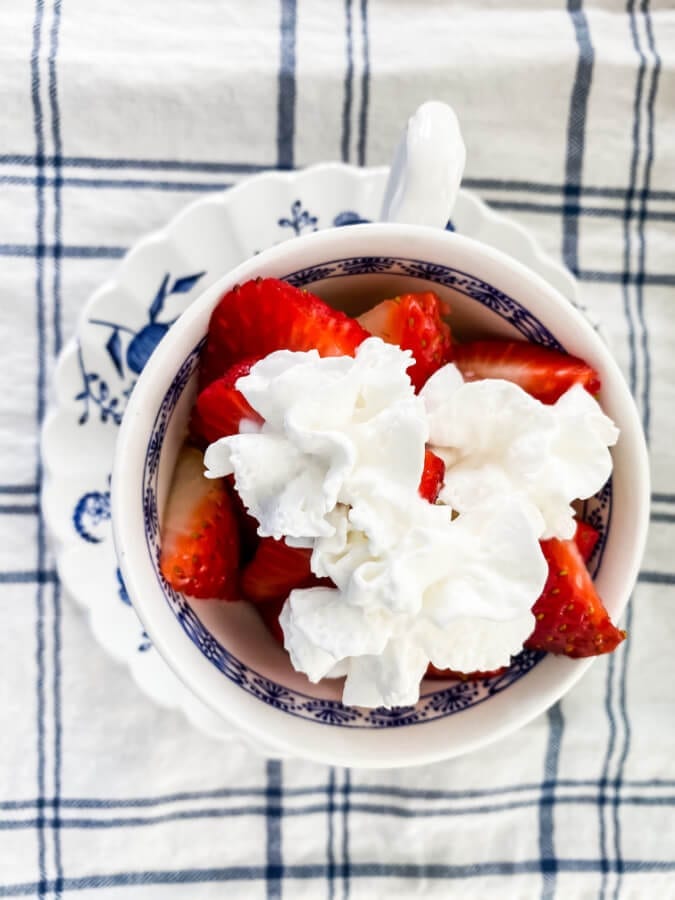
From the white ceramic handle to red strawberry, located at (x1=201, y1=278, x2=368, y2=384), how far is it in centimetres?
8

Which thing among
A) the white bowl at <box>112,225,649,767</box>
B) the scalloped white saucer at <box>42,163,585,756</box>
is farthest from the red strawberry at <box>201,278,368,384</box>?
the scalloped white saucer at <box>42,163,585,756</box>

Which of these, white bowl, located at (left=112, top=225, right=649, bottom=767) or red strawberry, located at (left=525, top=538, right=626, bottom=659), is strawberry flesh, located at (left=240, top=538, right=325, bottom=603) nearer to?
white bowl, located at (left=112, top=225, right=649, bottom=767)

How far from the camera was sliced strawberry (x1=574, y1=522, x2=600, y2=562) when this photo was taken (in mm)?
598

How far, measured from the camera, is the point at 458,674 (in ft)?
2.05

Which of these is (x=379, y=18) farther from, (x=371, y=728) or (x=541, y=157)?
(x=371, y=728)

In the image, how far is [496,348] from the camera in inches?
23.7

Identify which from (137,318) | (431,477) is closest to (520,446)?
(431,477)

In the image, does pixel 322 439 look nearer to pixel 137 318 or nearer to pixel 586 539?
pixel 586 539

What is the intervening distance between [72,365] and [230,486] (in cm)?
24

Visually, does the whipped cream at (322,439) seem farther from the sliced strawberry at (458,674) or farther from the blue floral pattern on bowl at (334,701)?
the sliced strawberry at (458,674)

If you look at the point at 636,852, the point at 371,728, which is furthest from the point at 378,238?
the point at 636,852

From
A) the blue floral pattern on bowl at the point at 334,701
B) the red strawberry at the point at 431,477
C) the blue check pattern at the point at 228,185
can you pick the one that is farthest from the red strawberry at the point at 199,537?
the blue check pattern at the point at 228,185

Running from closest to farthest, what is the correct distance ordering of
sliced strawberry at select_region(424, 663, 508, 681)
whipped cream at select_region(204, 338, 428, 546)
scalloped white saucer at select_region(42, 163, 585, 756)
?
whipped cream at select_region(204, 338, 428, 546)
sliced strawberry at select_region(424, 663, 508, 681)
scalloped white saucer at select_region(42, 163, 585, 756)

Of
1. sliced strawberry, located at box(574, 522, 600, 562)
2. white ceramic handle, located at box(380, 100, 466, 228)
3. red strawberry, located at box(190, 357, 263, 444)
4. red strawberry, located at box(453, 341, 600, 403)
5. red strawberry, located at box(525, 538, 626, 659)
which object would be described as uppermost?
white ceramic handle, located at box(380, 100, 466, 228)
